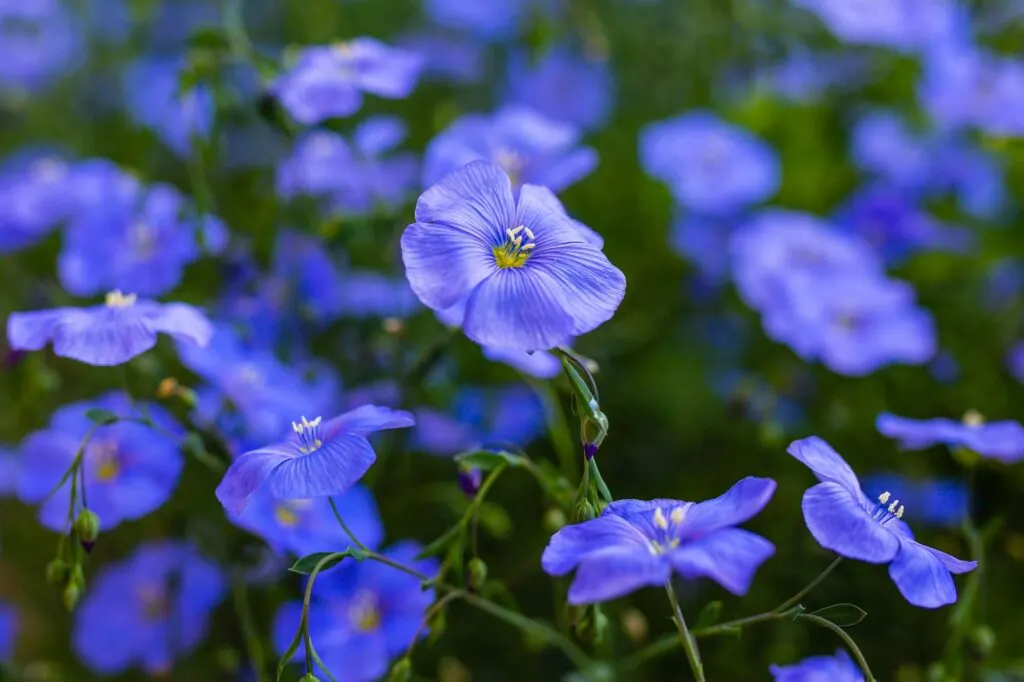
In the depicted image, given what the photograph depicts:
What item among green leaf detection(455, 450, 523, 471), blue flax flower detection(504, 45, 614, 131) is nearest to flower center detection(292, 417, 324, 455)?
green leaf detection(455, 450, 523, 471)

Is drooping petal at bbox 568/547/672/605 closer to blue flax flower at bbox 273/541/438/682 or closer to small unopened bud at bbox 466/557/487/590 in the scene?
small unopened bud at bbox 466/557/487/590

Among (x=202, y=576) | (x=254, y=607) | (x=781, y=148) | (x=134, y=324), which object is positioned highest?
(x=134, y=324)

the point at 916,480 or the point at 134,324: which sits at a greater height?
the point at 134,324

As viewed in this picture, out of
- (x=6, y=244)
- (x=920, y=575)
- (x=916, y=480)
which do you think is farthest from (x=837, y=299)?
(x=6, y=244)

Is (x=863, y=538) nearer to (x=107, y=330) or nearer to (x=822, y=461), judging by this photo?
(x=822, y=461)

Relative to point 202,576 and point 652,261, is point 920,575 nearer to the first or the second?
point 202,576

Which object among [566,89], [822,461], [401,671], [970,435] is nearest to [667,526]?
[822,461]
